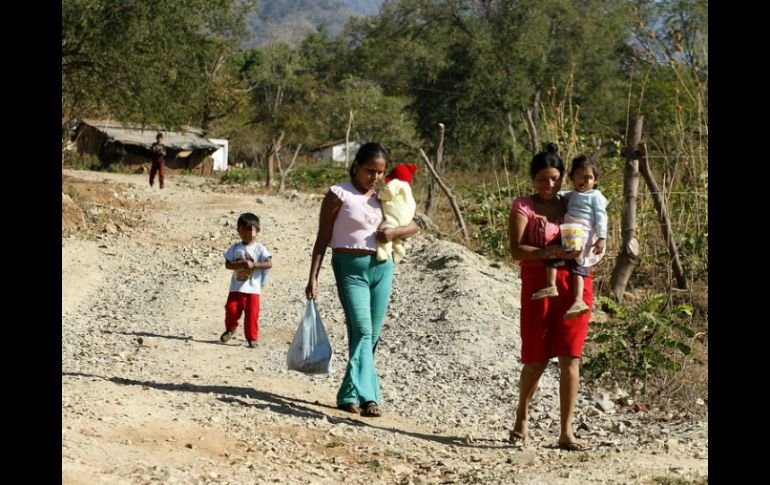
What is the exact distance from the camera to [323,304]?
11391 mm

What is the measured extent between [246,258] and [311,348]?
2.40 m

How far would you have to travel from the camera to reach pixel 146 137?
136 feet

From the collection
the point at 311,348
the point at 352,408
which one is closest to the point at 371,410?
the point at 352,408

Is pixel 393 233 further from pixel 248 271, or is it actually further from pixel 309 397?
pixel 248 271

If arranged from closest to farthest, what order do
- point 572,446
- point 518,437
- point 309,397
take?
point 572,446, point 518,437, point 309,397

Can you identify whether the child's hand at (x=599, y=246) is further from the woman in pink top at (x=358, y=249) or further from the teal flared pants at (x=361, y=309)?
the teal flared pants at (x=361, y=309)

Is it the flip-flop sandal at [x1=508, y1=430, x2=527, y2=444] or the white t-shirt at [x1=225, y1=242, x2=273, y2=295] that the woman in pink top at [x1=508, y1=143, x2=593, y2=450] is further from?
the white t-shirt at [x1=225, y1=242, x2=273, y2=295]

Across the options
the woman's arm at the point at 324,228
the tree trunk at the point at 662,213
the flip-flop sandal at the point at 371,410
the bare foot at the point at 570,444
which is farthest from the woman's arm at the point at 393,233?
the tree trunk at the point at 662,213

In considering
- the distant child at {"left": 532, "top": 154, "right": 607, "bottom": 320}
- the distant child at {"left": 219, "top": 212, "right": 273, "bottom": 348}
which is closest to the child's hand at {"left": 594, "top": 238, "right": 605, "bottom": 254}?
the distant child at {"left": 532, "top": 154, "right": 607, "bottom": 320}

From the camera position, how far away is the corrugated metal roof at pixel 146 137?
40.7 metres

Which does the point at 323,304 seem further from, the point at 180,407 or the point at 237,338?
the point at 180,407
